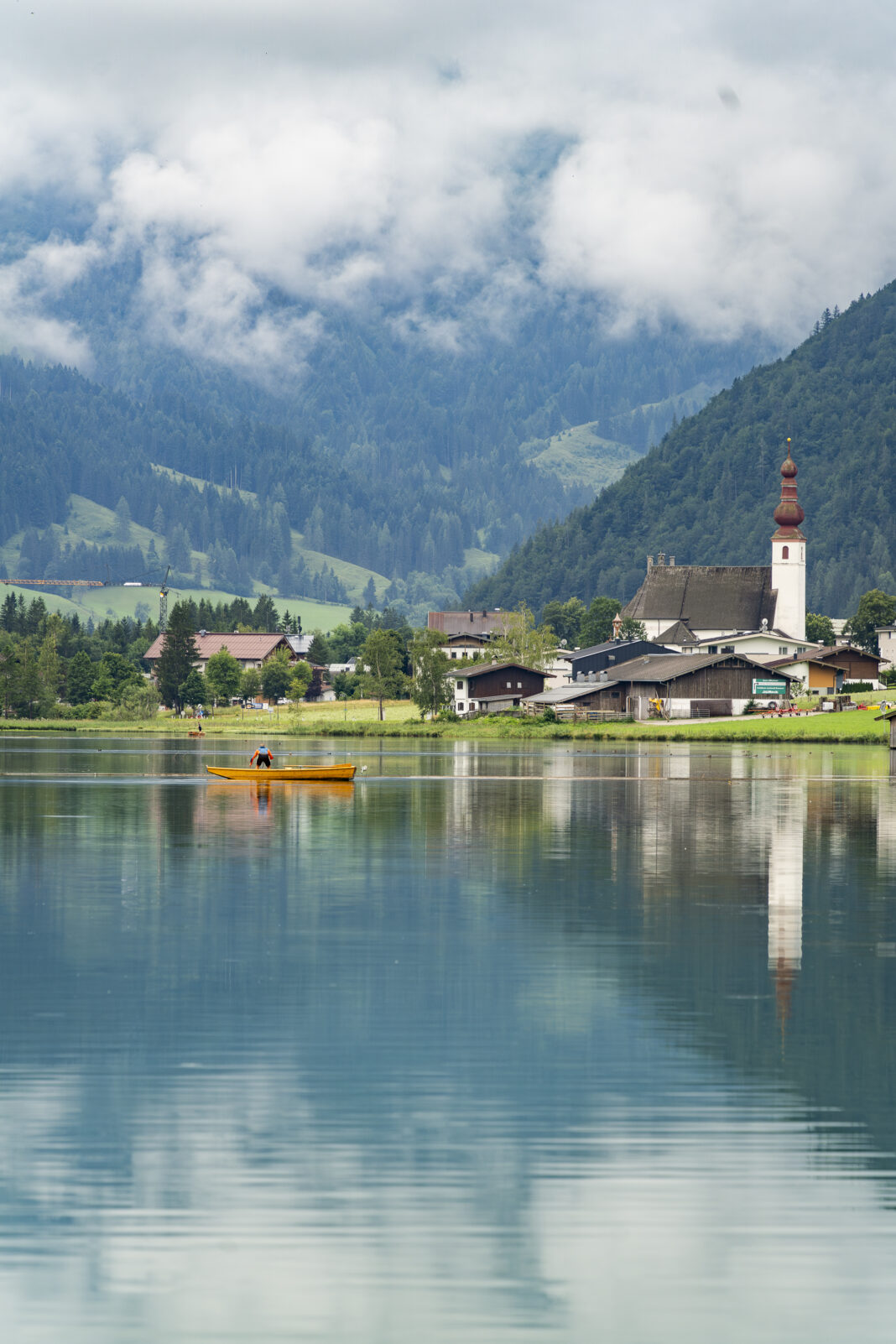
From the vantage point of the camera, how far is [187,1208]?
16.2 m

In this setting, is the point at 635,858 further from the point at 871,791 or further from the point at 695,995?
the point at 871,791

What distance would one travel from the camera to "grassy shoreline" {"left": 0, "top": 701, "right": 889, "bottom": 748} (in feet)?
443

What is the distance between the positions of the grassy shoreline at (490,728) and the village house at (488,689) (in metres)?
6.51

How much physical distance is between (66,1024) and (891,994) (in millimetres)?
13149

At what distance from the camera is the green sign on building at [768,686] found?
166 m

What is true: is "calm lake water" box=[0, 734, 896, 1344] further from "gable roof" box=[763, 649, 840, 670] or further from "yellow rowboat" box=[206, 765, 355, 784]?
"gable roof" box=[763, 649, 840, 670]

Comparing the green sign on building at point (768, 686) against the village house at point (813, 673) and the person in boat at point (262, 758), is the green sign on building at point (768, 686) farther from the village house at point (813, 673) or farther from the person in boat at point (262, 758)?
the person in boat at point (262, 758)

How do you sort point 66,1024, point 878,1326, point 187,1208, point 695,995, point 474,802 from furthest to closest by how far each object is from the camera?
1. point 474,802
2. point 695,995
3. point 66,1024
4. point 187,1208
5. point 878,1326

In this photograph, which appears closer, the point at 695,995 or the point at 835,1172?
the point at 835,1172

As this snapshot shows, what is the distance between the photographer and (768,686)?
16638cm

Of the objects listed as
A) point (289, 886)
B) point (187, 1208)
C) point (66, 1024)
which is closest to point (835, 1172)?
point (187, 1208)

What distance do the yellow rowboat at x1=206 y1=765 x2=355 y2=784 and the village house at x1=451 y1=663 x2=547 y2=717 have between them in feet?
318

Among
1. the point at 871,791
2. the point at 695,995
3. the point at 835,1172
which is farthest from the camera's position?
the point at 871,791

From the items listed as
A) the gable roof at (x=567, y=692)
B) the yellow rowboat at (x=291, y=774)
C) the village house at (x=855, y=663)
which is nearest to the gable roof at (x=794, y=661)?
the village house at (x=855, y=663)
